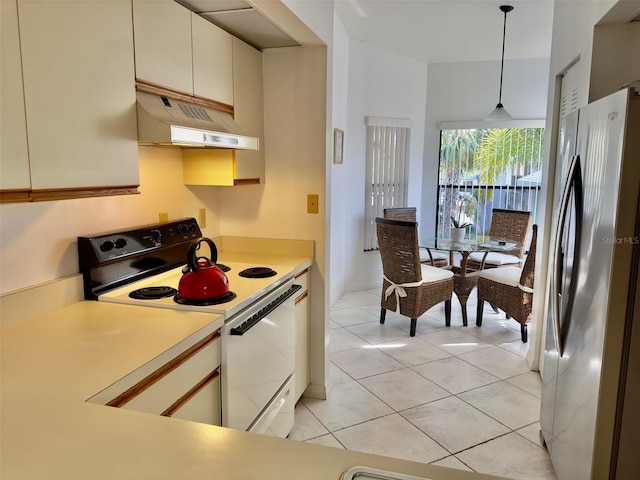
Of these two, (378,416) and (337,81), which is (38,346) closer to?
(378,416)

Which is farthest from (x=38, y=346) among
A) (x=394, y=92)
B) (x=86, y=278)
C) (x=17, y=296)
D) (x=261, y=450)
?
(x=394, y=92)

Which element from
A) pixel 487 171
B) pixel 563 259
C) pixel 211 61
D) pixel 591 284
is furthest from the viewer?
pixel 487 171

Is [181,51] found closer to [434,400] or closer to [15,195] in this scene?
[15,195]

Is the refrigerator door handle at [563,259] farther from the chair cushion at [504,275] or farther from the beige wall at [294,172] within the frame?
the chair cushion at [504,275]


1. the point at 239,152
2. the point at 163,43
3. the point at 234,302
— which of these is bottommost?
the point at 234,302

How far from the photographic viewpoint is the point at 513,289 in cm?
392

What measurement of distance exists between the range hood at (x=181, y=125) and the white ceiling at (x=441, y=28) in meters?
0.58

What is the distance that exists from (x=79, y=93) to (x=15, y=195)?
1.35 feet

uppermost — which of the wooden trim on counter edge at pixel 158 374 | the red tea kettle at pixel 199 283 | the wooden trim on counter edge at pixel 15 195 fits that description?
the wooden trim on counter edge at pixel 15 195

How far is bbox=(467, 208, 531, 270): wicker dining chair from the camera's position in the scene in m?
4.95

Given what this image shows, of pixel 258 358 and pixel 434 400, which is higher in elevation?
pixel 258 358

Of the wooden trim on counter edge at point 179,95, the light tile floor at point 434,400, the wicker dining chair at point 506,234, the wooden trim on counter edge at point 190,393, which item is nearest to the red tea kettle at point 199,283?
the wooden trim on counter edge at point 190,393

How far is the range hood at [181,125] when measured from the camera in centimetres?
173

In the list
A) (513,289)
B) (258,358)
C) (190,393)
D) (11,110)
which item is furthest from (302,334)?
(513,289)
